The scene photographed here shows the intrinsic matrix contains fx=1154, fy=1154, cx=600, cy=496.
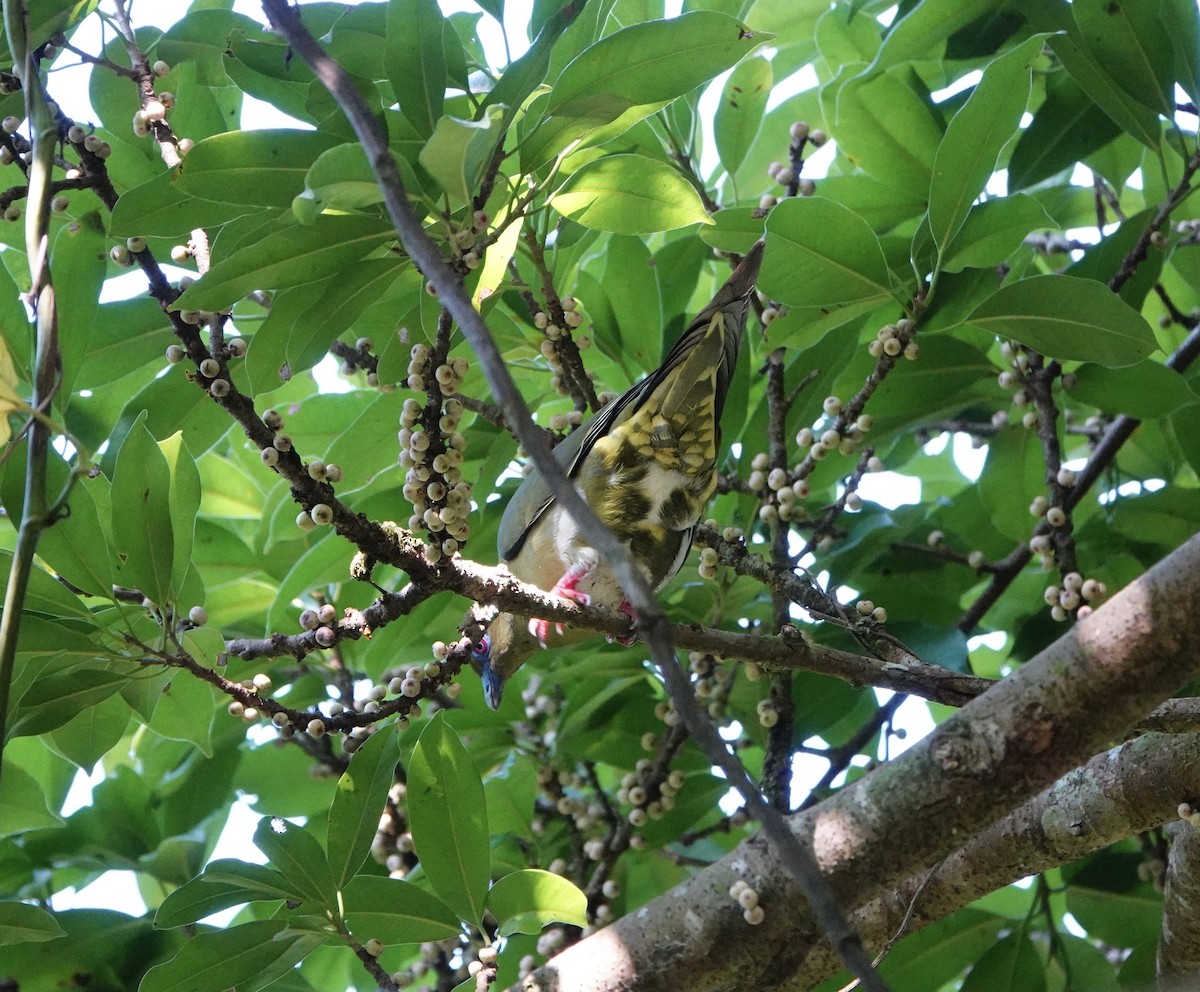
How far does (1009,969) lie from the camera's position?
106 inches

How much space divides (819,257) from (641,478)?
2.63 ft

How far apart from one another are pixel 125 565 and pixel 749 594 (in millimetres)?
1513

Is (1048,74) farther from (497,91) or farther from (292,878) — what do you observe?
(292,878)

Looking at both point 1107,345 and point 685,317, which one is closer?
point 1107,345

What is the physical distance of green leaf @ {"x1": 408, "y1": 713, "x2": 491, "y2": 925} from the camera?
2387 mm

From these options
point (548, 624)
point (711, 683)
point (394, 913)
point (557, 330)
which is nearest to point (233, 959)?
point (394, 913)

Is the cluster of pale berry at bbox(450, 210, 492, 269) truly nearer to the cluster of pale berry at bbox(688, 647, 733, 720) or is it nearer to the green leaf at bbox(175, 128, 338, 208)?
the green leaf at bbox(175, 128, 338, 208)

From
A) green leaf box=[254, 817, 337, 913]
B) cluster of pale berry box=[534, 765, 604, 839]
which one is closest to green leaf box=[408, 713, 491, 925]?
green leaf box=[254, 817, 337, 913]

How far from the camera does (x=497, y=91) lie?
2020mm

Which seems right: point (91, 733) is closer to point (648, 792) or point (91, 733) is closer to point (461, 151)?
point (648, 792)

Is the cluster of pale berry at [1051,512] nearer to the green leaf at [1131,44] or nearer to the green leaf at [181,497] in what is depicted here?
the green leaf at [1131,44]

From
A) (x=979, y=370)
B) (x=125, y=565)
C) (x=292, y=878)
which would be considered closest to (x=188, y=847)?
(x=292, y=878)

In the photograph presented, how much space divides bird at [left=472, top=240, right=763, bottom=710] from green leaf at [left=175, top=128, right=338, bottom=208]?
97 cm

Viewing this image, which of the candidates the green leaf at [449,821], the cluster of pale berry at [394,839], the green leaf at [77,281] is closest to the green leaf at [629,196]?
the green leaf at [77,281]
